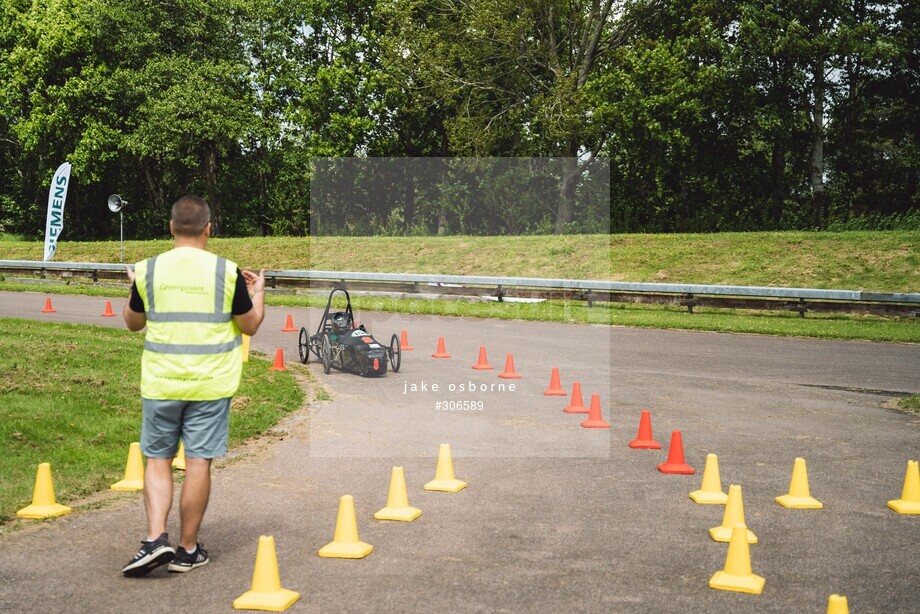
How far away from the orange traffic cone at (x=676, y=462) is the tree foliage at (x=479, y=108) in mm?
23248

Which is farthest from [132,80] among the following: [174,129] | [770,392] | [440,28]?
[770,392]

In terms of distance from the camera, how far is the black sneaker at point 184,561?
543 cm

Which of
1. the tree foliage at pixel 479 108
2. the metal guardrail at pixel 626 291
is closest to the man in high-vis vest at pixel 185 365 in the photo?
the metal guardrail at pixel 626 291

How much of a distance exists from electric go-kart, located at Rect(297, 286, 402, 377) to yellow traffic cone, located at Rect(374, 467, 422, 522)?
22.5 feet

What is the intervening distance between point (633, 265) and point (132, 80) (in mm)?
31251

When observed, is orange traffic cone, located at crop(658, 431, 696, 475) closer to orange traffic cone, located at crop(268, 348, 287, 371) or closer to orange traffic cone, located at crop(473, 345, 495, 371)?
orange traffic cone, located at crop(473, 345, 495, 371)

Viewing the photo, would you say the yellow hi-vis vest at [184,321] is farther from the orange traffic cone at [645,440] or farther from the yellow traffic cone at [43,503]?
the orange traffic cone at [645,440]

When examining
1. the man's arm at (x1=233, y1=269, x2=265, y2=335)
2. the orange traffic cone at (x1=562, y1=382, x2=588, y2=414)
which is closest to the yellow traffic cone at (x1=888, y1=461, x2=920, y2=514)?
the orange traffic cone at (x1=562, y1=382, x2=588, y2=414)

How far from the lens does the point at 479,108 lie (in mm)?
42031

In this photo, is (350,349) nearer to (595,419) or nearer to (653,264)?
(595,419)

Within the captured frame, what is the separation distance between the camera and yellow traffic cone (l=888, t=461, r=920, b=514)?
7066 mm

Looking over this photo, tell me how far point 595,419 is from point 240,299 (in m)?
5.84

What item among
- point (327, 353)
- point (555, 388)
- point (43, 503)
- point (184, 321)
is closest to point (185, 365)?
point (184, 321)

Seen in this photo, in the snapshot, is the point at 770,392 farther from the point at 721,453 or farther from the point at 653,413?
the point at 721,453
